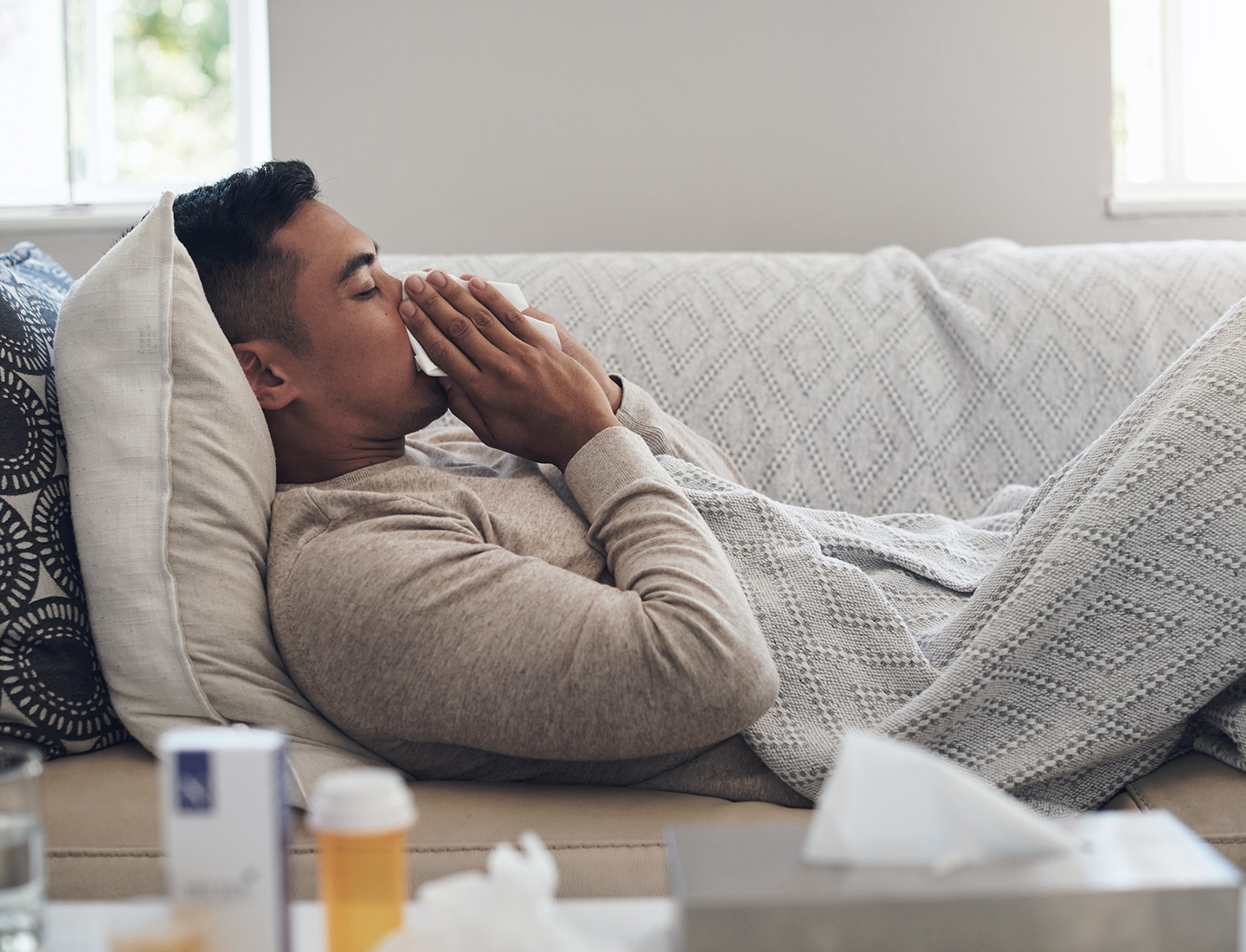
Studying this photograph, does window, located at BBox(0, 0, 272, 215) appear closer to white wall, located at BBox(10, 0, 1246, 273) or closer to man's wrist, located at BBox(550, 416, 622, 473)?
white wall, located at BBox(10, 0, 1246, 273)

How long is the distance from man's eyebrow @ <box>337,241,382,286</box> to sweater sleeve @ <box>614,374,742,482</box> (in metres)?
0.34

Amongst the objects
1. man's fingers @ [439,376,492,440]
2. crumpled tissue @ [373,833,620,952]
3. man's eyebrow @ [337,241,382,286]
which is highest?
man's eyebrow @ [337,241,382,286]

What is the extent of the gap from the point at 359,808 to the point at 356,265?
754 millimetres

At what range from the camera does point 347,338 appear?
105 centimetres

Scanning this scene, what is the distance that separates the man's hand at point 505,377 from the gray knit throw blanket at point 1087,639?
0.28 meters

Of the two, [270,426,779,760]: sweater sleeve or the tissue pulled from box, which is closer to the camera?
the tissue pulled from box

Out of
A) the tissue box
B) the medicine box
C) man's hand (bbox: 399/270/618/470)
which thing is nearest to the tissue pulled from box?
the tissue box

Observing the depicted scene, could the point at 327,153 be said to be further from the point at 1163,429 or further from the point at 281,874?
the point at 281,874

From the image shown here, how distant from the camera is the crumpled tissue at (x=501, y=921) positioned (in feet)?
1.51

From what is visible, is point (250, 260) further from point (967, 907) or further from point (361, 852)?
point (967, 907)

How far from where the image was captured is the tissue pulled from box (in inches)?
18.9

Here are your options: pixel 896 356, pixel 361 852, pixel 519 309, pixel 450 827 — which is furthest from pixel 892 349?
pixel 361 852

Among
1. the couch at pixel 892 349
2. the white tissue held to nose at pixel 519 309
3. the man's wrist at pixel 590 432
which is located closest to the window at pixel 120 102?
the couch at pixel 892 349

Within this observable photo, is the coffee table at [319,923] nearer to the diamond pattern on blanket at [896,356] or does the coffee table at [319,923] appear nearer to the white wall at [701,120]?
the diamond pattern on blanket at [896,356]
